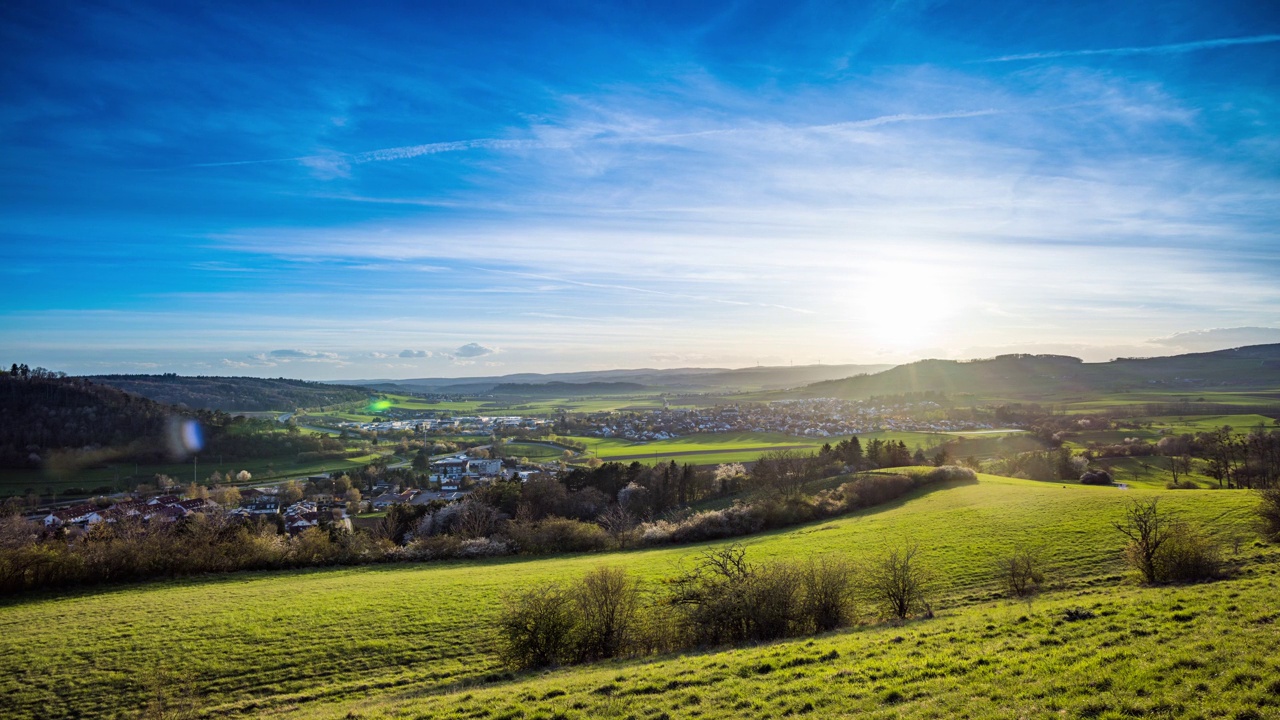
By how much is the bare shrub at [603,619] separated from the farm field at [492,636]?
6.54 ft

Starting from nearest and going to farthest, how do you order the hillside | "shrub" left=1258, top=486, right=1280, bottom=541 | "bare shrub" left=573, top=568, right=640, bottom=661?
"bare shrub" left=573, top=568, right=640, bottom=661 → "shrub" left=1258, top=486, right=1280, bottom=541 → the hillside

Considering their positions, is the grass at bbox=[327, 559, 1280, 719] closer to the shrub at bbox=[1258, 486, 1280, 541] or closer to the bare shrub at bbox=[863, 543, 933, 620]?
the bare shrub at bbox=[863, 543, 933, 620]

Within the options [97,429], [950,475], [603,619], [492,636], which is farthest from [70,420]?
[950,475]

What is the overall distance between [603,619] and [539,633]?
2267 mm

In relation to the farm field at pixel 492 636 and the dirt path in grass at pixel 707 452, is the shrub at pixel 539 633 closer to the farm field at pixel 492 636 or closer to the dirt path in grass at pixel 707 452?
the farm field at pixel 492 636

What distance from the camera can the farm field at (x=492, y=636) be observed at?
12.8 meters

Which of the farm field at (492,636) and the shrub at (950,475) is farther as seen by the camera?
the shrub at (950,475)

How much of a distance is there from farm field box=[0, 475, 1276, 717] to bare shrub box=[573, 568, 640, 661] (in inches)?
78.5

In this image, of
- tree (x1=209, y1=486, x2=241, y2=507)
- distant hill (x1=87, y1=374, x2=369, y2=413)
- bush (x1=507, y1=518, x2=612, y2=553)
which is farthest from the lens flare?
bush (x1=507, y1=518, x2=612, y2=553)

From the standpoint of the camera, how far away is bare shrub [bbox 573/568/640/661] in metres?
19.6

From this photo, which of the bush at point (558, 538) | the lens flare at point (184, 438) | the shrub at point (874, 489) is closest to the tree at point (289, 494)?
the lens flare at point (184, 438)

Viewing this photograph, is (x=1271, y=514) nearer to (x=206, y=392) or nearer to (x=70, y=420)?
(x=70, y=420)

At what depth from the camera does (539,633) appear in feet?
63.1

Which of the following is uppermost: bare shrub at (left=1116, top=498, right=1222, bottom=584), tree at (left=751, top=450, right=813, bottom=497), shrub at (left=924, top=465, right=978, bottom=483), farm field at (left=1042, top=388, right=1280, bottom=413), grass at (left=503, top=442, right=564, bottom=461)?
bare shrub at (left=1116, top=498, right=1222, bottom=584)
